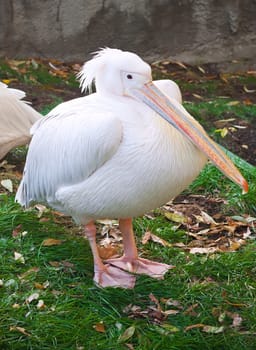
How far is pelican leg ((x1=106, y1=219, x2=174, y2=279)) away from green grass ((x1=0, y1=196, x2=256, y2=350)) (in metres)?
0.06

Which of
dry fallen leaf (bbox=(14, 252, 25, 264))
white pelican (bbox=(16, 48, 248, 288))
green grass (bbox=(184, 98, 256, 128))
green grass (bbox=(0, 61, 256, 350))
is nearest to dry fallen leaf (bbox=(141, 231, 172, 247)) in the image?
green grass (bbox=(0, 61, 256, 350))

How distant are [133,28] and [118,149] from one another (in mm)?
4601

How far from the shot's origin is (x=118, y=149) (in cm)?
315

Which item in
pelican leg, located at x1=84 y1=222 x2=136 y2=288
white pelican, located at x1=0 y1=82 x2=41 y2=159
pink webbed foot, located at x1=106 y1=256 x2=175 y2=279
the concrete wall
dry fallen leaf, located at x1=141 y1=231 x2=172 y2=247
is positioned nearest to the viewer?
pelican leg, located at x1=84 y1=222 x2=136 y2=288

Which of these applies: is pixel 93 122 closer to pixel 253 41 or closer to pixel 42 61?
pixel 42 61

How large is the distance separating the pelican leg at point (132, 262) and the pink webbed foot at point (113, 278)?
0.22ft

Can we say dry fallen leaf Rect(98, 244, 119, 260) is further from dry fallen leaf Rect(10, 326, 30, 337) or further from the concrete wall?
the concrete wall

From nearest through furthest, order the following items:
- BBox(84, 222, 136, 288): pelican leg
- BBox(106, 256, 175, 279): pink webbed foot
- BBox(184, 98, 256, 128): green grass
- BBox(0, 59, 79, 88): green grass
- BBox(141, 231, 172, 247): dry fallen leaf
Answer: BBox(84, 222, 136, 288): pelican leg < BBox(106, 256, 175, 279): pink webbed foot < BBox(141, 231, 172, 247): dry fallen leaf < BBox(184, 98, 256, 128): green grass < BBox(0, 59, 79, 88): green grass

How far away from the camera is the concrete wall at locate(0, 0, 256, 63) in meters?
7.33

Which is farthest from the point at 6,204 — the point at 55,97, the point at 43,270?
the point at 55,97

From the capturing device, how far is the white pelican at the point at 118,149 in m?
3.12

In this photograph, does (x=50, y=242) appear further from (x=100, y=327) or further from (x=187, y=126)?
(x=187, y=126)

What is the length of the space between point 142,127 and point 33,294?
3.11 ft

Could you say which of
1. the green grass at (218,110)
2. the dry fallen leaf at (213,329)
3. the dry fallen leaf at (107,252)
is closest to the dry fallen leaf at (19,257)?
the dry fallen leaf at (107,252)
